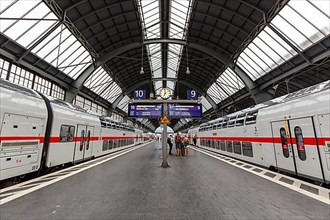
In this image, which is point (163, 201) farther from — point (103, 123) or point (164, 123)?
point (103, 123)

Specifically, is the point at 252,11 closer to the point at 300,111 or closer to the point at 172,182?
the point at 300,111

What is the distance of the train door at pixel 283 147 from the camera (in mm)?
6295

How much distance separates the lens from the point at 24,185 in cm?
510

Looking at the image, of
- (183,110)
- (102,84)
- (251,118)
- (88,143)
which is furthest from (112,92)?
(251,118)

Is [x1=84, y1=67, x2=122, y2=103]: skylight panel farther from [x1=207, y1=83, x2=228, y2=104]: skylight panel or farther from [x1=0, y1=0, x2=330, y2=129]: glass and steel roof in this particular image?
[x1=207, y1=83, x2=228, y2=104]: skylight panel

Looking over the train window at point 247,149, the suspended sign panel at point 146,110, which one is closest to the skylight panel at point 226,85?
the train window at point 247,149

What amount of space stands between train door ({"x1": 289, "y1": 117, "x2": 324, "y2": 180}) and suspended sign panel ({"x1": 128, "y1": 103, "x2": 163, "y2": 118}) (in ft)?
22.4

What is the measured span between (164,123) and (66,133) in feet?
17.0

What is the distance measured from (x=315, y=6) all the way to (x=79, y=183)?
15.6 metres

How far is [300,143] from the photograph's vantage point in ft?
19.4

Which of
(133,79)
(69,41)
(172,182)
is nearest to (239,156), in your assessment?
(172,182)

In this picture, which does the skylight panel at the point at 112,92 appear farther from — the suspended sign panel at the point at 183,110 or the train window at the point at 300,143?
the train window at the point at 300,143

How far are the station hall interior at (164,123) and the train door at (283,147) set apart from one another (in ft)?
0.18

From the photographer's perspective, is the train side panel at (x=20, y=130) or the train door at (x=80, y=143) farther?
the train door at (x=80, y=143)
